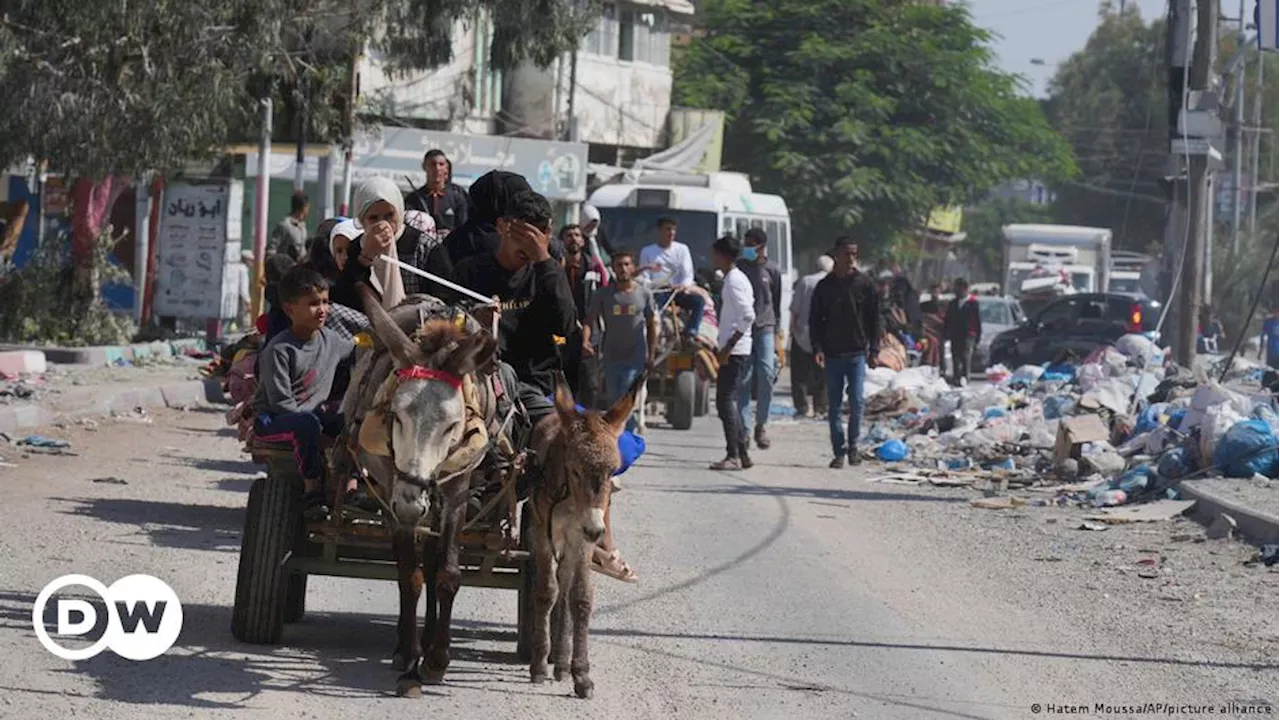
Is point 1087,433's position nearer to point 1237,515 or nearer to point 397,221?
point 1237,515

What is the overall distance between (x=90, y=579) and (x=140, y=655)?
186 cm

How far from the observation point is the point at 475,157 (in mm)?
35500

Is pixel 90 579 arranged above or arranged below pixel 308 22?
below

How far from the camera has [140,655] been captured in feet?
27.4

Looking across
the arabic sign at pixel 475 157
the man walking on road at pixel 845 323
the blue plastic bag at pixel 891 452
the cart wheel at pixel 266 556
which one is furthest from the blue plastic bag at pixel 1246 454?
the arabic sign at pixel 475 157

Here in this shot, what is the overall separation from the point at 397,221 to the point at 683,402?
1354cm

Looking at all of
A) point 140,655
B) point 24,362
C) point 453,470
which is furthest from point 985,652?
point 24,362

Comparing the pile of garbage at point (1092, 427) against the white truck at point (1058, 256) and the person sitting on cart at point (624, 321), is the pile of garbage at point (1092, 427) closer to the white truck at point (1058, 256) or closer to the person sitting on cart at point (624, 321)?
the person sitting on cart at point (624, 321)

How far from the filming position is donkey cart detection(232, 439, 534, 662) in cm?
834

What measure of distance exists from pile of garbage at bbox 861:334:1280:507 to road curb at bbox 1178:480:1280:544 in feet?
1.59

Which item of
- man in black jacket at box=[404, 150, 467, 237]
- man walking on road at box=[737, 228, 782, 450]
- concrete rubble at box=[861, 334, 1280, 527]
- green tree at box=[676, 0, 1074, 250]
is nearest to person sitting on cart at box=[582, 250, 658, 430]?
man walking on road at box=[737, 228, 782, 450]

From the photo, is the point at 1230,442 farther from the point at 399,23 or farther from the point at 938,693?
the point at 399,23

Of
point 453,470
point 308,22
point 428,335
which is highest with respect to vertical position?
point 308,22

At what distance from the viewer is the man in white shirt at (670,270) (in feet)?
68.9
